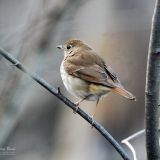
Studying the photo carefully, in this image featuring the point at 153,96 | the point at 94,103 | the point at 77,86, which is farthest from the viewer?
the point at 94,103

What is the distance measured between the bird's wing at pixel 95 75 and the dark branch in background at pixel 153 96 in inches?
57.4

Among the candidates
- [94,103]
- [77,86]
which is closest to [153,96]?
[77,86]

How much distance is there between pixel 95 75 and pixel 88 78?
2.4 inches

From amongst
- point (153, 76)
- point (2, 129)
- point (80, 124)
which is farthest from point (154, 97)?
point (80, 124)

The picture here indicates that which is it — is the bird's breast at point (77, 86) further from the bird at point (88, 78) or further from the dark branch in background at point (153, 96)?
the dark branch in background at point (153, 96)

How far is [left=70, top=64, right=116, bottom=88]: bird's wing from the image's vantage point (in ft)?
15.0

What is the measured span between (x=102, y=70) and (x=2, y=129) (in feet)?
6.86

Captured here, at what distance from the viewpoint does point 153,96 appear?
2.98 m

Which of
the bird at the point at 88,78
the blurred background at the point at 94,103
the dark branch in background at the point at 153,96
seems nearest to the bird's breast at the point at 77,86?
the bird at the point at 88,78

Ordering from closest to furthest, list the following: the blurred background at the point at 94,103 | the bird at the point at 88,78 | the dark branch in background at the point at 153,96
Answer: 1. the dark branch in background at the point at 153,96
2. the bird at the point at 88,78
3. the blurred background at the point at 94,103

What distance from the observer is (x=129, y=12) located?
8438 mm

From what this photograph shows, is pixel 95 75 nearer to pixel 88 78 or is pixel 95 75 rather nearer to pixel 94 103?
pixel 88 78

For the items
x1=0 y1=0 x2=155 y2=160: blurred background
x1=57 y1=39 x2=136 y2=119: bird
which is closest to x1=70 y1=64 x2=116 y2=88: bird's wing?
x1=57 y1=39 x2=136 y2=119: bird

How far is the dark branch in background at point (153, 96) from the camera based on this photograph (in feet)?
9.34
